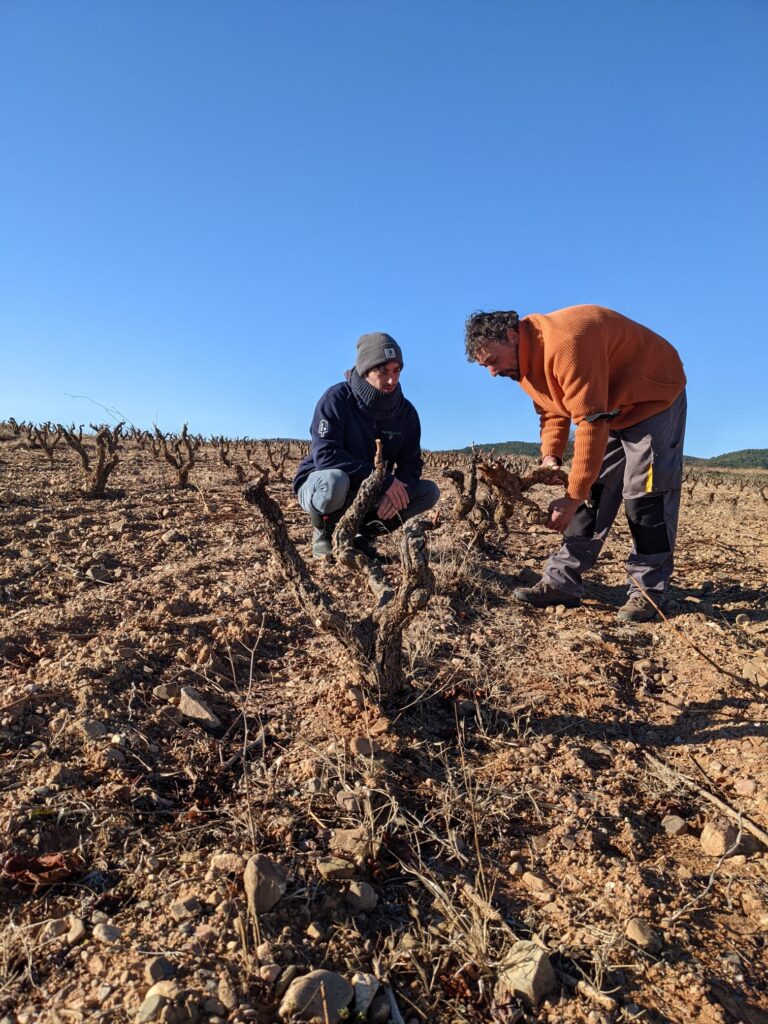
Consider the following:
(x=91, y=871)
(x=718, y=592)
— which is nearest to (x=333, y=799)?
(x=91, y=871)

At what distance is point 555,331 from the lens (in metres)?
3.10

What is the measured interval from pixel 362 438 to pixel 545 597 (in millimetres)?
1508

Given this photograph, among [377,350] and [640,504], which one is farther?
[640,504]

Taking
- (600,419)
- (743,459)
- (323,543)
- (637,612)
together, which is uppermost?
(743,459)

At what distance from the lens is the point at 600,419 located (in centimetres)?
317

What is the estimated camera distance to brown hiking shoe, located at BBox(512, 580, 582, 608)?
3.80 m

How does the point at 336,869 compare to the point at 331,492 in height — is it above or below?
below

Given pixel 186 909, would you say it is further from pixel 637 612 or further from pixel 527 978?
pixel 637 612

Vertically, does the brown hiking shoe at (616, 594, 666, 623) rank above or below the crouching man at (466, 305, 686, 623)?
below

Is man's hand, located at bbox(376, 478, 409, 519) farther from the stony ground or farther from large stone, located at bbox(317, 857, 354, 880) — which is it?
large stone, located at bbox(317, 857, 354, 880)

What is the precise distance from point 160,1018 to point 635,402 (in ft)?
10.6

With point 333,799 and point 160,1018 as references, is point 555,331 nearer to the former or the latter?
point 333,799

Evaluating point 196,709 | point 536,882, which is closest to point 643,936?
point 536,882

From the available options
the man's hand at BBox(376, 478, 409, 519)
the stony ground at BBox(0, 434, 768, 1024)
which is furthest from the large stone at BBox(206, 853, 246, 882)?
the man's hand at BBox(376, 478, 409, 519)
